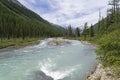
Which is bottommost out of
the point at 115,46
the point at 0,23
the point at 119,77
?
the point at 119,77

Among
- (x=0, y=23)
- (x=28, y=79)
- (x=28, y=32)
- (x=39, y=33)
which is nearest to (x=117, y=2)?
(x=28, y=79)

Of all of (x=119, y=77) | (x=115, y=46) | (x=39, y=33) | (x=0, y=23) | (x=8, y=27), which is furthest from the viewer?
(x=39, y=33)

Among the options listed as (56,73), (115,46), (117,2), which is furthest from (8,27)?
(115,46)

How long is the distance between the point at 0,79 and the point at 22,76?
2.82 m

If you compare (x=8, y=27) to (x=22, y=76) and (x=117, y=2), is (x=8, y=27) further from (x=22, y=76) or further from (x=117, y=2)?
(x=22, y=76)

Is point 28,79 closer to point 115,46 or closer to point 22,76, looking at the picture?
point 22,76

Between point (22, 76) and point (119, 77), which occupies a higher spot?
point (119, 77)

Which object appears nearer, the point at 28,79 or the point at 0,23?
the point at 28,79

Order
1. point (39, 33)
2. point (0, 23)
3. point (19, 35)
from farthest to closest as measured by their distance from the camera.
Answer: point (39, 33), point (19, 35), point (0, 23)

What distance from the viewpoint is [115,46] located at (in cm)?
1895

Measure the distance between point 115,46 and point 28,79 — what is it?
38.2 feet

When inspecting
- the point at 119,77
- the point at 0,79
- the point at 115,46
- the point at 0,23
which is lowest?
the point at 0,79

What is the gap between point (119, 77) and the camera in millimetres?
17328

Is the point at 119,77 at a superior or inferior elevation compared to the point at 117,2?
inferior
